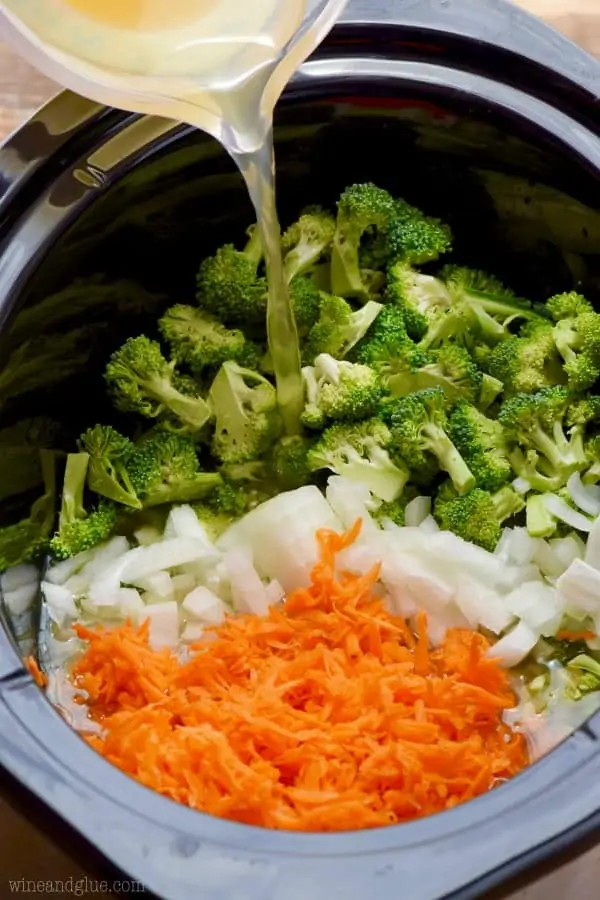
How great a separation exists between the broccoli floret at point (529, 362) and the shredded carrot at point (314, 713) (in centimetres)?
30

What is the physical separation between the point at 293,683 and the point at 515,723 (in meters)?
0.27

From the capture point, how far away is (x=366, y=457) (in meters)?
1.28

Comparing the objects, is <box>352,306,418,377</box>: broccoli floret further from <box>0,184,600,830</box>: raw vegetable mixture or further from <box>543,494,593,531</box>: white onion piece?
<box>543,494,593,531</box>: white onion piece

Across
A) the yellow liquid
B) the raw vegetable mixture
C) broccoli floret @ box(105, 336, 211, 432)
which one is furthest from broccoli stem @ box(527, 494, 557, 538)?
the yellow liquid

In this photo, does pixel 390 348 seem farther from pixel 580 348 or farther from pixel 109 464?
pixel 109 464

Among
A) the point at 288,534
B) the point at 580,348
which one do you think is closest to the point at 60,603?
the point at 288,534

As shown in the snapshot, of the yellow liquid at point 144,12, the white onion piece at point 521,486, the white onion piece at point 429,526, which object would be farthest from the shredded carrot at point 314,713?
the yellow liquid at point 144,12

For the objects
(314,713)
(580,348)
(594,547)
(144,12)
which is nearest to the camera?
(144,12)

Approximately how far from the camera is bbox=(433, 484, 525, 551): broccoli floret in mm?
1236

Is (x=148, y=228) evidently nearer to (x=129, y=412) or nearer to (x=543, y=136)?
(x=129, y=412)

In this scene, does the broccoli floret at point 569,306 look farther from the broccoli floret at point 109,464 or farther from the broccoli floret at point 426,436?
the broccoli floret at point 109,464

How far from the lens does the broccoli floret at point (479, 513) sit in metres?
1.24

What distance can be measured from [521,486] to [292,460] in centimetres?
30

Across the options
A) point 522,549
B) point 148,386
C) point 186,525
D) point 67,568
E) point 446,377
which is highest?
point 446,377
